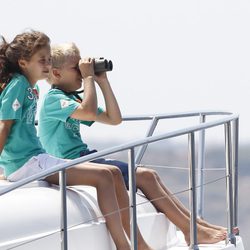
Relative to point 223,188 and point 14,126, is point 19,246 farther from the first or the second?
point 223,188

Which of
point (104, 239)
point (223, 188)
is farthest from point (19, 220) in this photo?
point (223, 188)

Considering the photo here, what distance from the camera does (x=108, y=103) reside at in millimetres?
7953

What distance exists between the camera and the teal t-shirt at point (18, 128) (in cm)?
742

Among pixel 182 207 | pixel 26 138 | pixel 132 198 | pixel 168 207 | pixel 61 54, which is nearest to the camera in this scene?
pixel 132 198

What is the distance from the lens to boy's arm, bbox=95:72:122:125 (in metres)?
7.95

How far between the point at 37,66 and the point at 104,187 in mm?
793

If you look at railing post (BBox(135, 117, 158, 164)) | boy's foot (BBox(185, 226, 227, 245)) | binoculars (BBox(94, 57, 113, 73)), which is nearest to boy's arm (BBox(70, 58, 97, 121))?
Answer: binoculars (BBox(94, 57, 113, 73))

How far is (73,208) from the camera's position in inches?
291

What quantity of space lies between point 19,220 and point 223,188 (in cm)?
197

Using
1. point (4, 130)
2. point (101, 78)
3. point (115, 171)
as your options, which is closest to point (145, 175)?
point (115, 171)

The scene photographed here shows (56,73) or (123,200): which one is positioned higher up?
(56,73)

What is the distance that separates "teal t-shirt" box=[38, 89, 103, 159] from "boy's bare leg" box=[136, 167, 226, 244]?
0.39 metres

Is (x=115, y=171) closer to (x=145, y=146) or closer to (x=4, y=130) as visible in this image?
(x=4, y=130)

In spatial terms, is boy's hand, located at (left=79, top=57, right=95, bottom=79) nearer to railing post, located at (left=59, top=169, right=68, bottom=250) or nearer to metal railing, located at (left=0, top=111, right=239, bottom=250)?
metal railing, located at (left=0, top=111, right=239, bottom=250)
